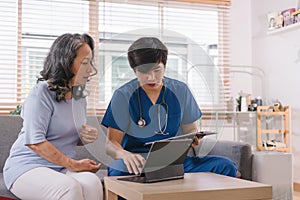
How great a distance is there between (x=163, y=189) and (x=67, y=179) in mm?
432

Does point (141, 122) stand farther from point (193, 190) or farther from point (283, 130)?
point (283, 130)

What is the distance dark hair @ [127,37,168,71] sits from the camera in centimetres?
127

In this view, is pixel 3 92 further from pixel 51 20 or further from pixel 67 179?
pixel 67 179

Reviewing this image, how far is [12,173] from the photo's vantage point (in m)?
1.66

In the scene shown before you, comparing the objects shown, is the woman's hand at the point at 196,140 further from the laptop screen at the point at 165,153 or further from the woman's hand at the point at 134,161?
the woman's hand at the point at 134,161

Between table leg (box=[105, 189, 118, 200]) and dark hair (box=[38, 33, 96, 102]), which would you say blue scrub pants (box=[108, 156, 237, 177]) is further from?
dark hair (box=[38, 33, 96, 102])

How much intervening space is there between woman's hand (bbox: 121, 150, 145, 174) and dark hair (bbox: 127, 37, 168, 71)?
11.4 inches

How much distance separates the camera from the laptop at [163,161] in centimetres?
131

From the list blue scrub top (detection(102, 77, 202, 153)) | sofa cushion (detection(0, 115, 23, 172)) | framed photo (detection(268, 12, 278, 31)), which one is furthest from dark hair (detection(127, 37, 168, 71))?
framed photo (detection(268, 12, 278, 31))

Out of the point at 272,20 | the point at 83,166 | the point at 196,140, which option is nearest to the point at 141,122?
the point at 196,140

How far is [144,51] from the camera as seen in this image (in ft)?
4.18

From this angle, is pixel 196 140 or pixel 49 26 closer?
pixel 196 140

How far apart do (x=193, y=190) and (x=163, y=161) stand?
166mm

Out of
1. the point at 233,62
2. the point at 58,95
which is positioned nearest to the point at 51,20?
the point at 233,62
